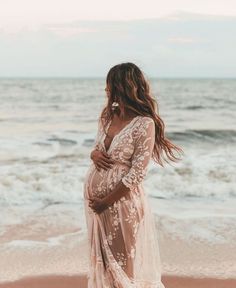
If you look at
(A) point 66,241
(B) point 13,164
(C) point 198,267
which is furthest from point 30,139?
(C) point 198,267

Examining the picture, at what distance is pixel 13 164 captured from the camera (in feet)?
42.6

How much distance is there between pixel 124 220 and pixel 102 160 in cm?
36

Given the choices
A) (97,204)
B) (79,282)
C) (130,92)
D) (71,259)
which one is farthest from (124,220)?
(71,259)

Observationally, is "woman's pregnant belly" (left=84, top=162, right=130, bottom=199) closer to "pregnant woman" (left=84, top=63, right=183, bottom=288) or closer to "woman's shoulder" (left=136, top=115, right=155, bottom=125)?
"pregnant woman" (left=84, top=63, right=183, bottom=288)

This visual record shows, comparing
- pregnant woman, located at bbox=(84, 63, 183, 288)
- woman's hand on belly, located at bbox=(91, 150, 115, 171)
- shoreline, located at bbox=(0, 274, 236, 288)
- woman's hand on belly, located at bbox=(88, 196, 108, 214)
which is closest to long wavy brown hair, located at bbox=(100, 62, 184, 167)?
pregnant woman, located at bbox=(84, 63, 183, 288)

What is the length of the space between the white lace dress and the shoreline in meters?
1.68

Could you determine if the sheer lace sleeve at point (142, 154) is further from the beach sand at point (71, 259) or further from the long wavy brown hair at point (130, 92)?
the beach sand at point (71, 259)

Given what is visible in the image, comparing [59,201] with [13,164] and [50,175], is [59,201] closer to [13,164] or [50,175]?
[50,175]

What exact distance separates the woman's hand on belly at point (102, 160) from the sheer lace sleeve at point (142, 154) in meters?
0.14

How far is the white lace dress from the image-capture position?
348 cm

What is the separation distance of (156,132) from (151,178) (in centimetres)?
720

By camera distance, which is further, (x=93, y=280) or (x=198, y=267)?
(x=198, y=267)

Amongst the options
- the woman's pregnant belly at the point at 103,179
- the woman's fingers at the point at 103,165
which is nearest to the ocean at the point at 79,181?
the woman's pregnant belly at the point at 103,179

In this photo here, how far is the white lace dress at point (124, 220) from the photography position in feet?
11.4
